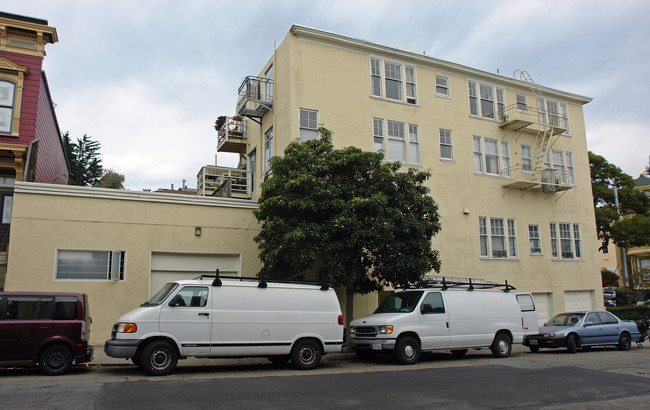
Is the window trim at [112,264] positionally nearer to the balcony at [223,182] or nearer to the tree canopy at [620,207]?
the balcony at [223,182]

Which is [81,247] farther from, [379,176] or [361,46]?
[361,46]

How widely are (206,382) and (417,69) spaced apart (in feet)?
55.1

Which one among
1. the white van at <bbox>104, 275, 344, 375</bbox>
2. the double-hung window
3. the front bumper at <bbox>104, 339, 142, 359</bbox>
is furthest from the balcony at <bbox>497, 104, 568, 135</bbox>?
the front bumper at <bbox>104, 339, 142, 359</bbox>

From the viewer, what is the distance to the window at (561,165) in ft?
81.8

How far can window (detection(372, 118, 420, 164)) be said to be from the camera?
20.8 metres

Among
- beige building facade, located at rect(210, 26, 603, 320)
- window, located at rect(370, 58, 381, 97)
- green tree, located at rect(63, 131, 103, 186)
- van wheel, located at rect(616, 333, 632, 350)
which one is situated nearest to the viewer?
van wheel, located at rect(616, 333, 632, 350)

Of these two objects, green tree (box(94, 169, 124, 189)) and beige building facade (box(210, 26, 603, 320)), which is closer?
beige building facade (box(210, 26, 603, 320))

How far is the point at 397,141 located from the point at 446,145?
2.51m

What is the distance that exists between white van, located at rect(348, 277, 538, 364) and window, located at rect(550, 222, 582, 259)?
937 centimetres

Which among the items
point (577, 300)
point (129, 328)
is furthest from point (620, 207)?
point (129, 328)

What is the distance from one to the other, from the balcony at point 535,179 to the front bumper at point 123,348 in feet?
58.9

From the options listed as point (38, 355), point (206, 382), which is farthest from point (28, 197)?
point (206, 382)

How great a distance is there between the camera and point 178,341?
10.8 meters

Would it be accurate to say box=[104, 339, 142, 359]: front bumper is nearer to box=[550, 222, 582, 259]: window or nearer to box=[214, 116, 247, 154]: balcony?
box=[214, 116, 247, 154]: balcony
